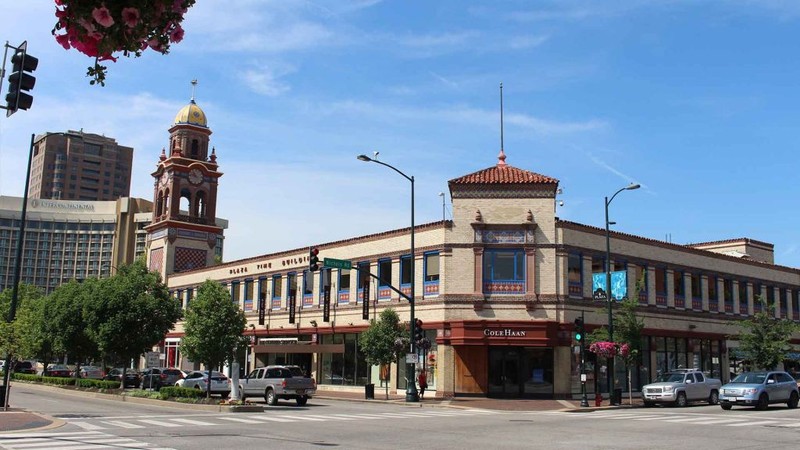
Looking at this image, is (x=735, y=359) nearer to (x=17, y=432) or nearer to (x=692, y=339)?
(x=692, y=339)

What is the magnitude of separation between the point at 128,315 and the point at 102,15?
39.3 metres

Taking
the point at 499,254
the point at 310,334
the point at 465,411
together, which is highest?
the point at 499,254

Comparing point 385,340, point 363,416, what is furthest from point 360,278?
point 363,416

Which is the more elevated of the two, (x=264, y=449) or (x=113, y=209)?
(x=113, y=209)

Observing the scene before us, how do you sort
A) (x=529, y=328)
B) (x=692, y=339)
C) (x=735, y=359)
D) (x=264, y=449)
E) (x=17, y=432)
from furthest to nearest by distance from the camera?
1. (x=735, y=359)
2. (x=692, y=339)
3. (x=529, y=328)
4. (x=17, y=432)
5. (x=264, y=449)

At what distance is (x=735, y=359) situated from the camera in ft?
170

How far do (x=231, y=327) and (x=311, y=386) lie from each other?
4.75 m

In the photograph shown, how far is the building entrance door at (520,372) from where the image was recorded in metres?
39.5

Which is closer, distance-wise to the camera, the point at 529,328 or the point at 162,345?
the point at 529,328

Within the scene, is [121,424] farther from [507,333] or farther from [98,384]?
[507,333]

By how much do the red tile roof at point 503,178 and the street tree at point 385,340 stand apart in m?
8.55

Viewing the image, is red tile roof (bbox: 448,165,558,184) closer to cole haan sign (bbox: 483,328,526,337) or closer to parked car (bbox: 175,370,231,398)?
cole haan sign (bbox: 483,328,526,337)

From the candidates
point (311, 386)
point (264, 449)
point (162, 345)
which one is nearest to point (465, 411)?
point (311, 386)

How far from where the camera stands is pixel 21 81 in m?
10.4
